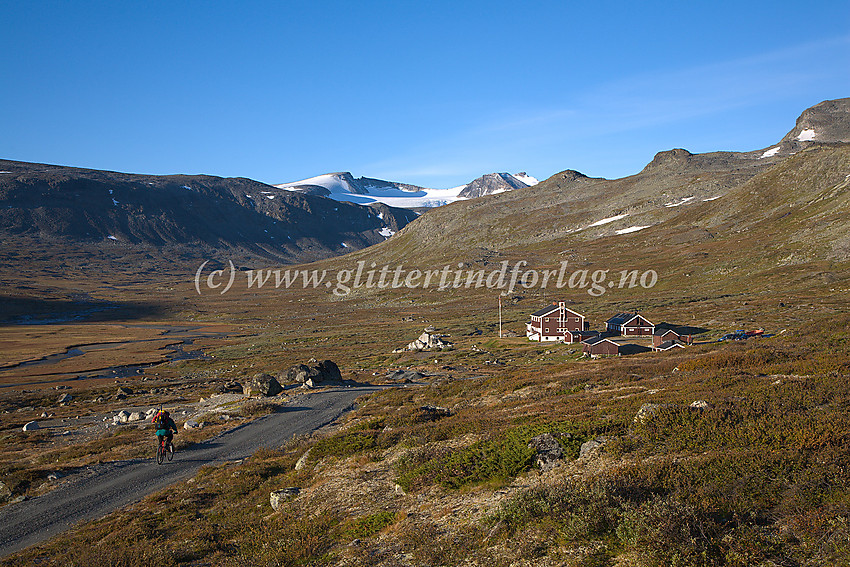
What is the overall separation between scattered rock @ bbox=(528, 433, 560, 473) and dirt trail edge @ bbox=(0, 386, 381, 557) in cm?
1490

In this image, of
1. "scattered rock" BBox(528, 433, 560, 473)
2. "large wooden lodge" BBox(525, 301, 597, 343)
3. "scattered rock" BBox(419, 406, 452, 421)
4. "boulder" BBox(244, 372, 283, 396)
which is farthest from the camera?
"large wooden lodge" BBox(525, 301, 597, 343)

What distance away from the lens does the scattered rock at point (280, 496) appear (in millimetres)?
14398

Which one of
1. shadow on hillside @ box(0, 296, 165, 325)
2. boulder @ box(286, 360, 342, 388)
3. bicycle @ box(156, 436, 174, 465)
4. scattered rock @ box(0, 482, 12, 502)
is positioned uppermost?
bicycle @ box(156, 436, 174, 465)

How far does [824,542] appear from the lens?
707cm

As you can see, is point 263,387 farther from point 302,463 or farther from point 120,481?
point 302,463

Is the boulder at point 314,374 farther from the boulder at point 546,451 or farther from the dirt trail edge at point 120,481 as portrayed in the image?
the boulder at point 546,451

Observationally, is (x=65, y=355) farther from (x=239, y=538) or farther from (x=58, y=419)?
(x=239, y=538)

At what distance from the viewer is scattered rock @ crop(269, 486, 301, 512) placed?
14398mm

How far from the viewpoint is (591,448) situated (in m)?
12.8

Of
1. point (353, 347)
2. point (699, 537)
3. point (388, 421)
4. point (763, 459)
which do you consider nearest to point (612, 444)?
point (763, 459)

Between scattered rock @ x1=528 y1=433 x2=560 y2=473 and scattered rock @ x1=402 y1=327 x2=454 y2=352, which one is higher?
scattered rock @ x1=528 y1=433 x2=560 y2=473

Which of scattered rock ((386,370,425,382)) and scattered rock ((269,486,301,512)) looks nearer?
scattered rock ((269,486,301,512))

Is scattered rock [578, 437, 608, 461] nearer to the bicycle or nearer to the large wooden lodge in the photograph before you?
the bicycle

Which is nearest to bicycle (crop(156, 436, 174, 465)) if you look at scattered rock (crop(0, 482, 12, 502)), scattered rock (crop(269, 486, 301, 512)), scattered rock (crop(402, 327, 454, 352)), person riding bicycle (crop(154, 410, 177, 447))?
person riding bicycle (crop(154, 410, 177, 447))
